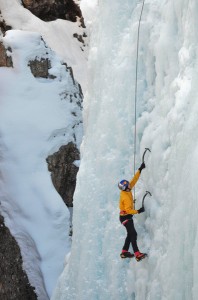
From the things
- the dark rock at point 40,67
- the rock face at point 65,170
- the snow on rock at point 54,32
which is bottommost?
the rock face at point 65,170

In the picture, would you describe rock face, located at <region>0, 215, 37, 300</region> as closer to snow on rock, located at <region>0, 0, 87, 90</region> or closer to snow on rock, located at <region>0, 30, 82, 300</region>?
snow on rock, located at <region>0, 30, 82, 300</region>

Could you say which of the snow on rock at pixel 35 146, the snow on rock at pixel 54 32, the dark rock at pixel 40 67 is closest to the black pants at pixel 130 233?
the snow on rock at pixel 35 146

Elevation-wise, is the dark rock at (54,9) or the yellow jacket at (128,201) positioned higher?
the dark rock at (54,9)

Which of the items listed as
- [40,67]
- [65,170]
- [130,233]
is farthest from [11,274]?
[130,233]

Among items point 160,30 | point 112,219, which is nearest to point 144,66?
point 160,30

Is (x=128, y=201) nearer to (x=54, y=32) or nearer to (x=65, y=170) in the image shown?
(x=65, y=170)

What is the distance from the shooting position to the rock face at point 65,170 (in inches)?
570

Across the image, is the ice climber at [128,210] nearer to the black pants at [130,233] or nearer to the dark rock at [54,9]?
the black pants at [130,233]

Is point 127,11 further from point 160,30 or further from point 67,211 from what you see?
point 67,211

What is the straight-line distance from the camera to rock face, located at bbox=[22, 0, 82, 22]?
71.5 feet

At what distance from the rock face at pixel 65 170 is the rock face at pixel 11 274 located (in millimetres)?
2283

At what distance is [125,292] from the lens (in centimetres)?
617

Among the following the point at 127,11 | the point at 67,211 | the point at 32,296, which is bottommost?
the point at 32,296

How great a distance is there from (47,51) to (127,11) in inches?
376
